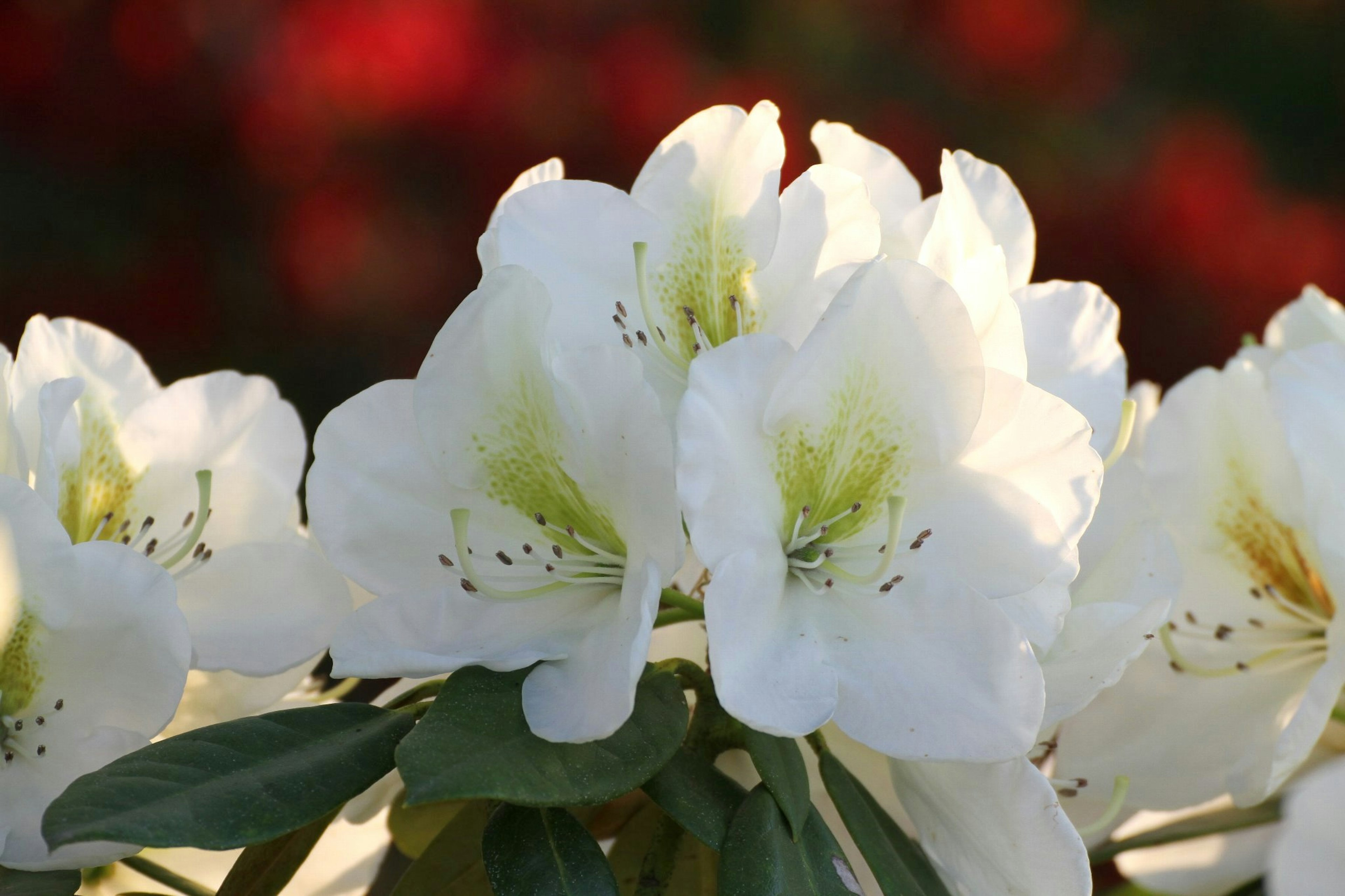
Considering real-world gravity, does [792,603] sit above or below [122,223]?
above

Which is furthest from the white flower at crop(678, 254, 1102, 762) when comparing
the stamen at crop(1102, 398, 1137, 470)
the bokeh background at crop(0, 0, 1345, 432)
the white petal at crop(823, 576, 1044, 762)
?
the bokeh background at crop(0, 0, 1345, 432)

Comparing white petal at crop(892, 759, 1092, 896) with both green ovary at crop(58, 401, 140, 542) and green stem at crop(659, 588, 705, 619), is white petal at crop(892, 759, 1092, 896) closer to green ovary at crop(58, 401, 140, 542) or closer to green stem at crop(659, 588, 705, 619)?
green stem at crop(659, 588, 705, 619)

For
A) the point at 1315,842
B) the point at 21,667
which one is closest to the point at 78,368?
the point at 21,667

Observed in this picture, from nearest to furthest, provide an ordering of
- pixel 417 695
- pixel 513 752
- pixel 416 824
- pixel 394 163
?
pixel 513 752 < pixel 417 695 < pixel 416 824 < pixel 394 163

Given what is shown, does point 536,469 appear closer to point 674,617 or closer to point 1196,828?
point 674,617

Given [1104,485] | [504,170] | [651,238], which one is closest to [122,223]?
[504,170]

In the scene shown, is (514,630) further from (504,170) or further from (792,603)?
(504,170)

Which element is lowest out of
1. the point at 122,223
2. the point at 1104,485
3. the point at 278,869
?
the point at 122,223

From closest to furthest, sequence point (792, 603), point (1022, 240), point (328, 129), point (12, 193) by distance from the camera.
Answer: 1. point (792, 603)
2. point (1022, 240)
3. point (328, 129)
4. point (12, 193)
